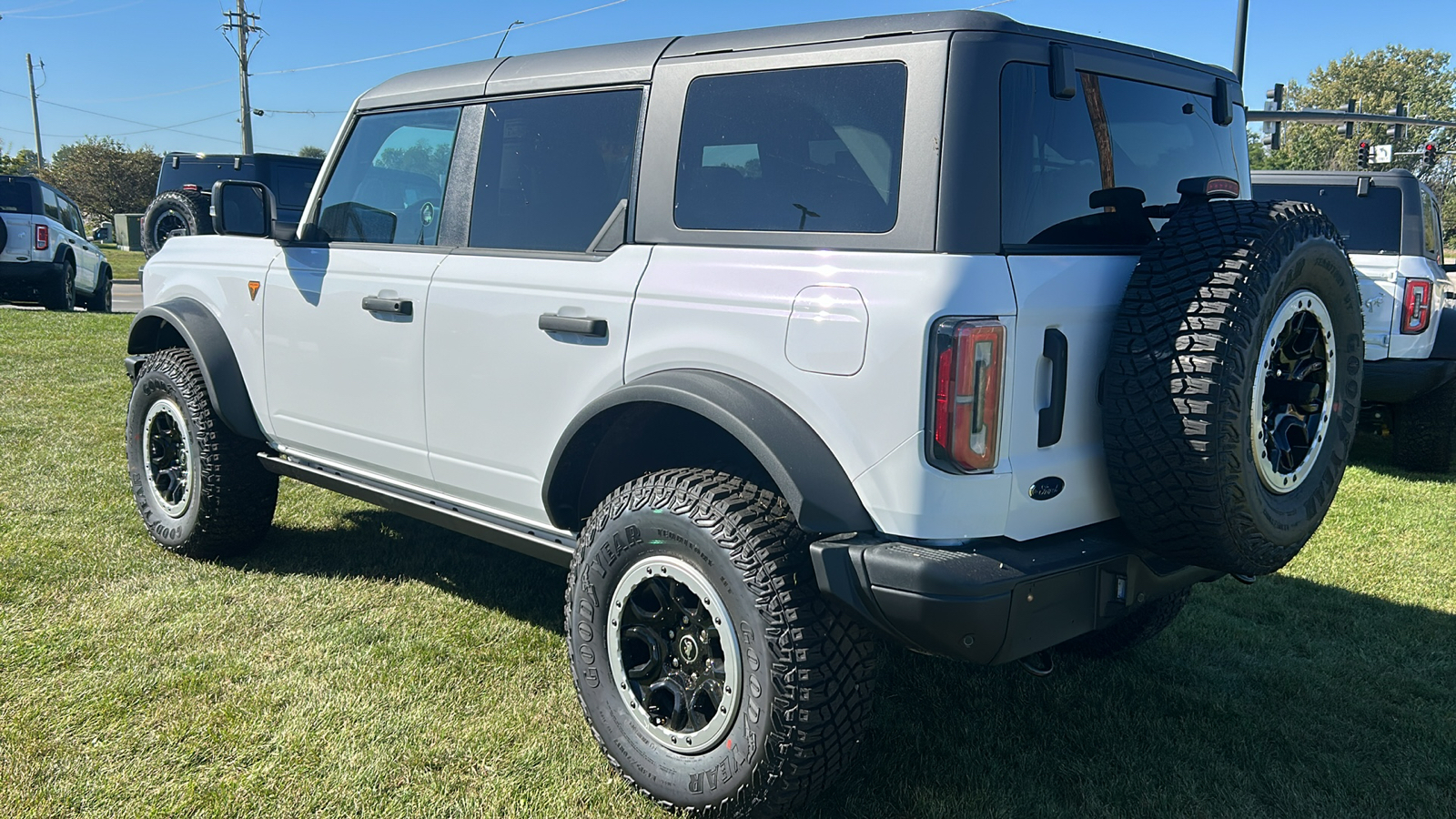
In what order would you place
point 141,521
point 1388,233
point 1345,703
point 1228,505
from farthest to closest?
point 1388,233
point 141,521
point 1345,703
point 1228,505

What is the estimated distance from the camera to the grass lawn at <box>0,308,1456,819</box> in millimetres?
2955

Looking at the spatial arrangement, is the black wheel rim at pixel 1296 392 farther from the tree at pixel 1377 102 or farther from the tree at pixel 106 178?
the tree at pixel 1377 102

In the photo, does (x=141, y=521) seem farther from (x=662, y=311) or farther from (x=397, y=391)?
(x=662, y=311)

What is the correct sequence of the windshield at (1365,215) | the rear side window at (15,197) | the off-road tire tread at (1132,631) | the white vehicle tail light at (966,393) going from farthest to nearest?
the rear side window at (15,197) → the windshield at (1365,215) → the off-road tire tread at (1132,631) → the white vehicle tail light at (966,393)

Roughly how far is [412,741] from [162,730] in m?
0.73

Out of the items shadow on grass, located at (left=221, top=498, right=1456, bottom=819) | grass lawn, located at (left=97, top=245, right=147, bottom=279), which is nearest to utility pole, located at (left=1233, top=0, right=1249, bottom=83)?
shadow on grass, located at (left=221, top=498, right=1456, bottom=819)

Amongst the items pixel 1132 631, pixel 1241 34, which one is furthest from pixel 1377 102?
pixel 1132 631

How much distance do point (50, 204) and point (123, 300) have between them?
5079 millimetres

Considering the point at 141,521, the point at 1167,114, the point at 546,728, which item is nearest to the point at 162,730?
the point at 546,728

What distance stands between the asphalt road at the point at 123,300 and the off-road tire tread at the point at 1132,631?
14661 mm

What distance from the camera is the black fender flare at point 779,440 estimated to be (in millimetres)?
2521

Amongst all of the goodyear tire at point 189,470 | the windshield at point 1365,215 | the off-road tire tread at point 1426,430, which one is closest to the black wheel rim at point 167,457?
the goodyear tire at point 189,470

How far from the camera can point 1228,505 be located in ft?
8.23

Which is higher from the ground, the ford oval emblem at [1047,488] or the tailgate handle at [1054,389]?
the tailgate handle at [1054,389]
